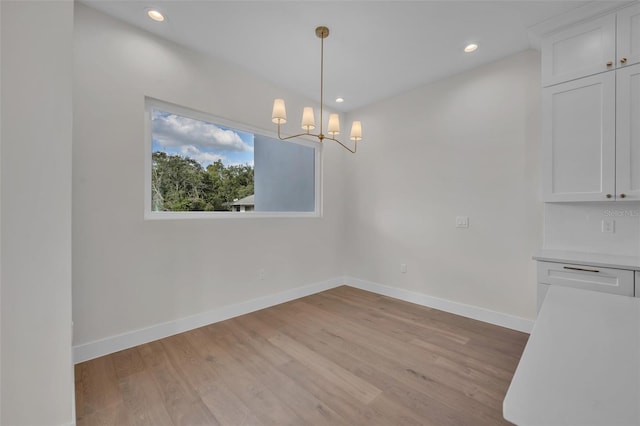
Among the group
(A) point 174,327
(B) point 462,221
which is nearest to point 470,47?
(B) point 462,221

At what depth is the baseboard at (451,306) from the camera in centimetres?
282

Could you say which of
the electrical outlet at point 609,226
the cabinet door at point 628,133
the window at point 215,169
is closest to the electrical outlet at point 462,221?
the electrical outlet at point 609,226

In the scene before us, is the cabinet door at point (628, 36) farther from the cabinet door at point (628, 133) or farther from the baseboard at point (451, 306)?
the baseboard at point (451, 306)

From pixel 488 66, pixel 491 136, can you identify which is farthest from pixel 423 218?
pixel 488 66

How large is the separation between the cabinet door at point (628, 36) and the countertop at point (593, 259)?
4.79 ft

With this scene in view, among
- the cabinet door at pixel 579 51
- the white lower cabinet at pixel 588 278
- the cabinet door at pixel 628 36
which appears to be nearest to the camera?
the white lower cabinet at pixel 588 278

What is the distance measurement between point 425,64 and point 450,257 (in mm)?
2196

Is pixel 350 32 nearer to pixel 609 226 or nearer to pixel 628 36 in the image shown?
pixel 628 36

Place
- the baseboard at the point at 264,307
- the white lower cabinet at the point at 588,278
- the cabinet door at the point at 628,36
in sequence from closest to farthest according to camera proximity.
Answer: the white lower cabinet at the point at 588,278 → the cabinet door at the point at 628,36 → the baseboard at the point at 264,307

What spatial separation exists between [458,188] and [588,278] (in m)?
1.47

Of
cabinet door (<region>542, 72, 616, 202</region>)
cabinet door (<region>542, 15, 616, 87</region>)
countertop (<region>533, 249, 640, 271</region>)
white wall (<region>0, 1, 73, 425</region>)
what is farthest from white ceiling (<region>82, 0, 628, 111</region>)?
countertop (<region>533, 249, 640, 271</region>)

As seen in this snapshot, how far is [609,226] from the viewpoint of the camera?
2.31m

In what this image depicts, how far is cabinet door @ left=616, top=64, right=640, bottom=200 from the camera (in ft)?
6.70

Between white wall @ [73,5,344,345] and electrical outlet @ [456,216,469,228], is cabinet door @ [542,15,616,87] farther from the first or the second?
white wall @ [73,5,344,345]
